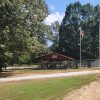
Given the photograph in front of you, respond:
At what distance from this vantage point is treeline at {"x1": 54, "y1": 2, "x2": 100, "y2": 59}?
93.1 m

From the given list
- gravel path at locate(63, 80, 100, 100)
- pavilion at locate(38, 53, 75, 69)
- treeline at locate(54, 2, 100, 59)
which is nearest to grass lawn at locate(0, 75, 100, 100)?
gravel path at locate(63, 80, 100, 100)

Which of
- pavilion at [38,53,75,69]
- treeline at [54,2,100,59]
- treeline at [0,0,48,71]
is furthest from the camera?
treeline at [54,2,100,59]

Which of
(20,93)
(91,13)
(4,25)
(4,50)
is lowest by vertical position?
(20,93)

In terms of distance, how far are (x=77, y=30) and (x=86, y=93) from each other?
74026 millimetres

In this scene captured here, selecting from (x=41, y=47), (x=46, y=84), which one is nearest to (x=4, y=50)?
(x=41, y=47)

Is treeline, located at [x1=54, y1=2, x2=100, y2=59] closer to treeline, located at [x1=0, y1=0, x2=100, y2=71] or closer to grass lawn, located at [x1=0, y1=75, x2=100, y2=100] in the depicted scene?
treeline, located at [x1=0, y1=0, x2=100, y2=71]

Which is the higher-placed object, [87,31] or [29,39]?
[87,31]

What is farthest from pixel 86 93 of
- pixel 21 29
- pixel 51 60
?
pixel 51 60

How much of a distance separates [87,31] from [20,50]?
57721mm

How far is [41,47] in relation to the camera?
138 feet

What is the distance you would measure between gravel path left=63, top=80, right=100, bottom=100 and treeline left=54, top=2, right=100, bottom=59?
67738 millimetres

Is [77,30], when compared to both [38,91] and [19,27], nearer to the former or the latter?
[19,27]

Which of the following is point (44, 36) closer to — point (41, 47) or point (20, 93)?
point (41, 47)

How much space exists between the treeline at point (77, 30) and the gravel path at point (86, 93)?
222 feet
